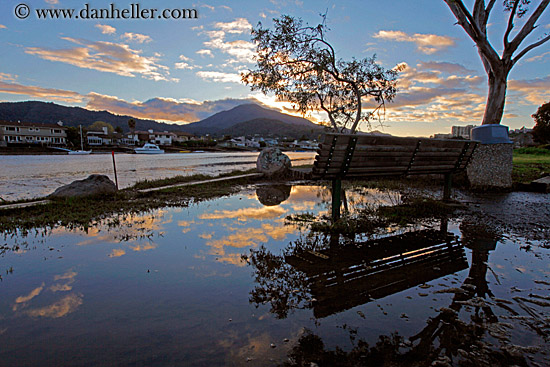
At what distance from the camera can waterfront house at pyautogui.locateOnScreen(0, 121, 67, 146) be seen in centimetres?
9115

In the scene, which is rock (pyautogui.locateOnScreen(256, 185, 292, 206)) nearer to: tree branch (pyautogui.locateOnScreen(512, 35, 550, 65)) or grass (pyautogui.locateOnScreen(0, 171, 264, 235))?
grass (pyautogui.locateOnScreen(0, 171, 264, 235))

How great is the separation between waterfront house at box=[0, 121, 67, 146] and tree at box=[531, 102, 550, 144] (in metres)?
133

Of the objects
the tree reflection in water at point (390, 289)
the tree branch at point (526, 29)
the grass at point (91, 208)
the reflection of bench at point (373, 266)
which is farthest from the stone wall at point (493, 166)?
the grass at point (91, 208)

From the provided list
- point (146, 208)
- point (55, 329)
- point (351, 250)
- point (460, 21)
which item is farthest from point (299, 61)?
point (55, 329)

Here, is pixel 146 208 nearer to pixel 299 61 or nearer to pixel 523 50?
pixel 299 61

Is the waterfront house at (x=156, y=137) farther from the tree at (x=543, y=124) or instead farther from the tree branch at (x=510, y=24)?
the tree branch at (x=510, y=24)

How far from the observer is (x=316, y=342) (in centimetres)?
243

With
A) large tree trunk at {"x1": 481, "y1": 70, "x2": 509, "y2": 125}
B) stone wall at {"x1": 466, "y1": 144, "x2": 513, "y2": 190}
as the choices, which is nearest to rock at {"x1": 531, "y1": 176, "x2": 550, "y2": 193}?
stone wall at {"x1": 466, "y1": 144, "x2": 513, "y2": 190}

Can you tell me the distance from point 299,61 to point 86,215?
27.7 ft

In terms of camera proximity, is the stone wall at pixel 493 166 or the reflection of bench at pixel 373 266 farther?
the stone wall at pixel 493 166

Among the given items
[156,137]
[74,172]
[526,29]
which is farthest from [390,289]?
[156,137]

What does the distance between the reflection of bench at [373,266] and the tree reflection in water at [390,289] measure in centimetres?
1

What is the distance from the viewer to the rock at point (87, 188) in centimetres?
884

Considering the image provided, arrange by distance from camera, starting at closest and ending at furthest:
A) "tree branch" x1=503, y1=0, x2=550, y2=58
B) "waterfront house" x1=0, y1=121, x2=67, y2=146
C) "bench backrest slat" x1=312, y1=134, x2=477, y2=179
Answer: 1. "bench backrest slat" x1=312, y1=134, x2=477, y2=179
2. "tree branch" x1=503, y1=0, x2=550, y2=58
3. "waterfront house" x1=0, y1=121, x2=67, y2=146
